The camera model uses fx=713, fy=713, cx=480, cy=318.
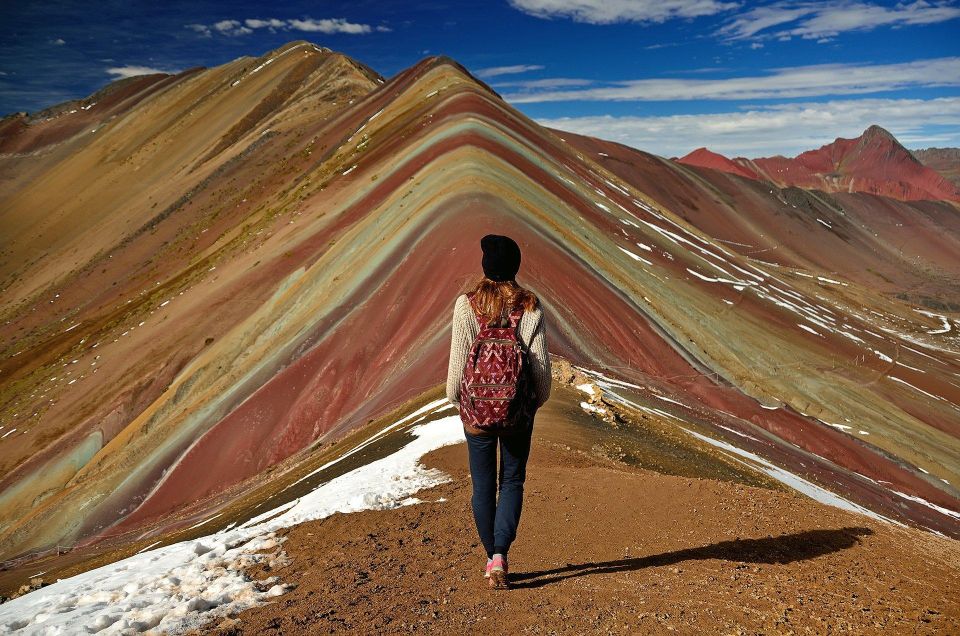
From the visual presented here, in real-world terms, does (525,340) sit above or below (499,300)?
below

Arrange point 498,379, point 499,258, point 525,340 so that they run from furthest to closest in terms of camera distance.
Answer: point 499,258 < point 525,340 < point 498,379

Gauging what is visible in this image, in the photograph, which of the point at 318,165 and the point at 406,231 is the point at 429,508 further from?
the point at 318,165

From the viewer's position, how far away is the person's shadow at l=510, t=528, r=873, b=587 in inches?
215

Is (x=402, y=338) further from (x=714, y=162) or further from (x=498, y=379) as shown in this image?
(x=714, y=162)

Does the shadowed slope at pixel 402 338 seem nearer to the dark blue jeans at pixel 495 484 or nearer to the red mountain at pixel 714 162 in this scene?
the dark blue jeans at pixel 495 484

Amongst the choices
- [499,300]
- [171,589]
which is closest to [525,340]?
[499,300]

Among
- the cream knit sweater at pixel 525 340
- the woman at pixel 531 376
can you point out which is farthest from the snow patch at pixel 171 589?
the cream knit sweater at pixel 525 340

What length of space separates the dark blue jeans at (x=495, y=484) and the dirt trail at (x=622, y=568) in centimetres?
46

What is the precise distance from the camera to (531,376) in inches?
187

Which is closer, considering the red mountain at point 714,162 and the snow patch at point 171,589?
the snow patch at point 171,589

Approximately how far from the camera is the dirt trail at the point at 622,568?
460cm

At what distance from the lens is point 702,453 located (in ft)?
39.2

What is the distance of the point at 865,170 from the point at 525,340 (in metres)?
172

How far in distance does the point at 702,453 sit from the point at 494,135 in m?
26.6
